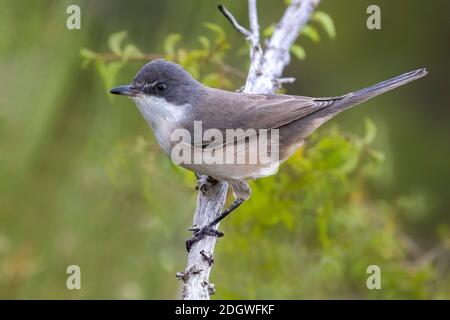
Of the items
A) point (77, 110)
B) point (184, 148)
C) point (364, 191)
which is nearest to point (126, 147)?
point (77, 110)

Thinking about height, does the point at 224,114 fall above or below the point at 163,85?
below

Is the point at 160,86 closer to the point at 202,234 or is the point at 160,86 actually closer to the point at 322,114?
the point at 202,234

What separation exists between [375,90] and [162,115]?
1138mm

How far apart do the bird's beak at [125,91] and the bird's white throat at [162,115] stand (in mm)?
41

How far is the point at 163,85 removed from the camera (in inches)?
149

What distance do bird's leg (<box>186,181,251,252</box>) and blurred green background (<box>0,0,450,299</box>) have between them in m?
0.19

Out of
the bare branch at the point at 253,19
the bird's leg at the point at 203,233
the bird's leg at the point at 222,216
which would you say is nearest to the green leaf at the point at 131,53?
the bare branch at the point at 253,19

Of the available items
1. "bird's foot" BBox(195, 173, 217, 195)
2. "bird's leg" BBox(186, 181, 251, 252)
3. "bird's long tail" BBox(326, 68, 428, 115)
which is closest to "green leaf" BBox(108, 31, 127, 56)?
"bird's foot" BBox(195, 173, 217, 195)

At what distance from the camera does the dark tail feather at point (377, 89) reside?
12.5 feet

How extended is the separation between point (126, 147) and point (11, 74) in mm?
828

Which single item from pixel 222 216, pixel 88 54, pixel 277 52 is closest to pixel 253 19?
pixel 277 52

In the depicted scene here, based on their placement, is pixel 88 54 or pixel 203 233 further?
pixel 88 54

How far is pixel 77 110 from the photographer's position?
451 centimetres

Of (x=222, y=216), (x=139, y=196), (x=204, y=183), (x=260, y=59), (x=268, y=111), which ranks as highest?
(x=260, y=59)
